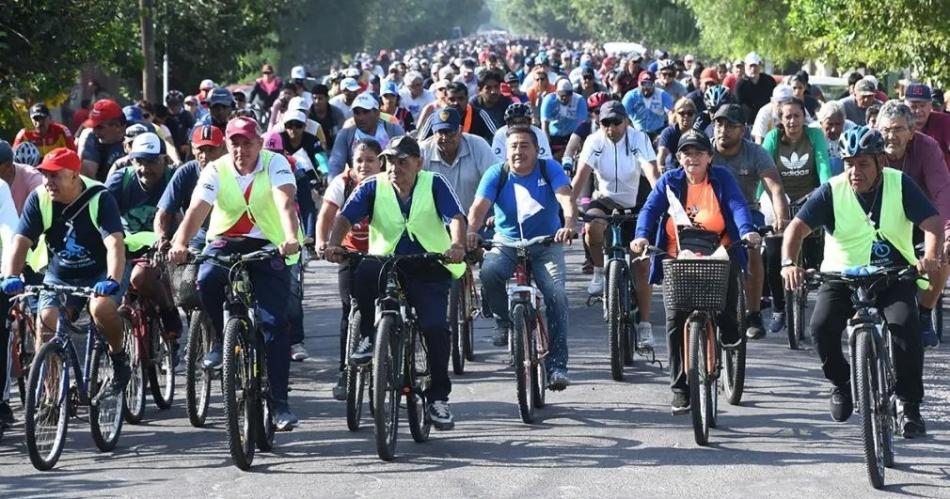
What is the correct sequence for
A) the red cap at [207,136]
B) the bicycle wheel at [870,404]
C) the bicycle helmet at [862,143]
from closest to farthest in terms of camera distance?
the bicycle wheel at [870,404], the bicycle helmet at [862,143], the red cap at [207,136]

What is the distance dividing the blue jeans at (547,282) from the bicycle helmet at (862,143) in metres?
2.35

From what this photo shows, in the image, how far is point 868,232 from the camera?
9.51 m

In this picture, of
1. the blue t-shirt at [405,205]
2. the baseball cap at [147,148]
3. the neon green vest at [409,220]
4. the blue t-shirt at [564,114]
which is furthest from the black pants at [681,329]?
the blue t-shirt at [564,114]

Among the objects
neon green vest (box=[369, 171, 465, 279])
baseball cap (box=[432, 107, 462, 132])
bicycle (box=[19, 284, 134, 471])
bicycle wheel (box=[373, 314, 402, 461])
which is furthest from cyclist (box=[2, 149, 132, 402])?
baseball cap (box=[432, 107, 462, 132])

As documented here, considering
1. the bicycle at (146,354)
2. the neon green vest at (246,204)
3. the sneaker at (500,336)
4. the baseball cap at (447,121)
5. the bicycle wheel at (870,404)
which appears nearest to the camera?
the bicycle wheel at (870,404)

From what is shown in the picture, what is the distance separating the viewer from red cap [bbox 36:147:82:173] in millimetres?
10227

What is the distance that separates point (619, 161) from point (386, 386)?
475cm

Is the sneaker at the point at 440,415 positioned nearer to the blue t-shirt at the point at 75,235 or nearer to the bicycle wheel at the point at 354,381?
the bicycle wheel at the point at 354,381

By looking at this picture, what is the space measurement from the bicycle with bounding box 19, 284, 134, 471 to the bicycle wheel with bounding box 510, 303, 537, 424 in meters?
2.18

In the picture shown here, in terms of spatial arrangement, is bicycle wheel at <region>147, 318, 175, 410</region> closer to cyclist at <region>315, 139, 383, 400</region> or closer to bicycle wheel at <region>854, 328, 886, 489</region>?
cyclist at <region>315, 139, 383, 400</region>

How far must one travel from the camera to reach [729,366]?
11281mm

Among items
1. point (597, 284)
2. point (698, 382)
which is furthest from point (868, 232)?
point (597, 284)

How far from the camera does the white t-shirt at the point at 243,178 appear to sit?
33.1ft

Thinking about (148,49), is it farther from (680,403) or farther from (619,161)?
(680,403)
